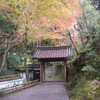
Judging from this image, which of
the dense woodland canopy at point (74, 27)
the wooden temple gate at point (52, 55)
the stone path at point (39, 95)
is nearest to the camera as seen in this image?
the dense woodland canopy at point (74, 27)

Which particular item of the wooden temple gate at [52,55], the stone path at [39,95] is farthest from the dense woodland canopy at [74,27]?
the wooden temple gate at [52,55]

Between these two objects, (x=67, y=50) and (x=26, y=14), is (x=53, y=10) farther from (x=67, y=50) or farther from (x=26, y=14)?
(x=67, y=50)

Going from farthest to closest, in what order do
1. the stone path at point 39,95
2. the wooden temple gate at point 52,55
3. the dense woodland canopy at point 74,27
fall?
the wooden temple gate at point 52,55
the stone path at point 39,95
the dense woodland canopy at point 74,27

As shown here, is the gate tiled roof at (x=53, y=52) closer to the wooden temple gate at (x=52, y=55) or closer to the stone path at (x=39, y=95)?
the wooden temple gate at (x=52, y=55)

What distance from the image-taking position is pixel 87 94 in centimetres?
517

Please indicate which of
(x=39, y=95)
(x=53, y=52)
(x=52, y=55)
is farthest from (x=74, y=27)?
(x=39, y=95)

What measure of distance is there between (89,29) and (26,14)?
4.30 m

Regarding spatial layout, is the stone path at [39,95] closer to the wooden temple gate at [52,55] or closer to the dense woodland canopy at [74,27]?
the dense woodland canopy at [74,27]

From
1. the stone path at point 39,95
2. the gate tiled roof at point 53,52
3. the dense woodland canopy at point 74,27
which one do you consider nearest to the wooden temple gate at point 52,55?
the gate tiled roof at point 53,52

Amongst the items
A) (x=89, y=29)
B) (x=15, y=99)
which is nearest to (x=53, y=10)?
(x=89, y=29)

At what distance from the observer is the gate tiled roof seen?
10.9 metres

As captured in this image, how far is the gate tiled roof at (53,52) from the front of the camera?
10.9 m

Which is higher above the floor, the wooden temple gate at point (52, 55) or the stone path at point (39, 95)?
the wooden temple gate at point (52, 55)

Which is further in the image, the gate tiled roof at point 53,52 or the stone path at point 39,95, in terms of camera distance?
the gate tiled roof at point 53,52
